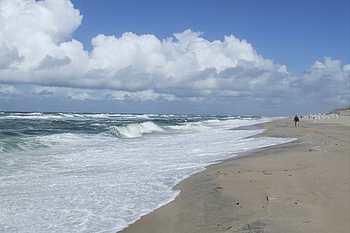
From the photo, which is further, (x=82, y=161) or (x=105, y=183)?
(x=82, y=161)

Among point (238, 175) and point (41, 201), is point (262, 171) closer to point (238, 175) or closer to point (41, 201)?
point (238, 175)

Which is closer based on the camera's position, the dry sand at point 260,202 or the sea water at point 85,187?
the dry sand at point 260,202

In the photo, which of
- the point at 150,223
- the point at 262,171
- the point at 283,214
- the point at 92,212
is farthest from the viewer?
the point at 262,171

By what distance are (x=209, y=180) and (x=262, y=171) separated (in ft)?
5.09

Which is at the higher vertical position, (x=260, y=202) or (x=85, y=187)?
(x=260, y=202)

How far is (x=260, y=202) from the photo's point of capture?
5527 millimetres

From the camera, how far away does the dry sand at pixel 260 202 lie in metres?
4.46

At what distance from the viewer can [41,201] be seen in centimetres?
649

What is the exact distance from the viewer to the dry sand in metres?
4.46

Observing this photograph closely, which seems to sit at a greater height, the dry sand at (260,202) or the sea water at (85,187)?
the dry sand at (260,202)

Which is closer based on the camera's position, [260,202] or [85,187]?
[260,202]

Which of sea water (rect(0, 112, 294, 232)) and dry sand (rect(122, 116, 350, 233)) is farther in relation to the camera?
sea water (rect(0, 112, 294, 232))

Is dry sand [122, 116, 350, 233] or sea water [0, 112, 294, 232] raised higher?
dry sand [122, 116, 350, 233]

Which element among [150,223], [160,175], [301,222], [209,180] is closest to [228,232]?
[301,222]
